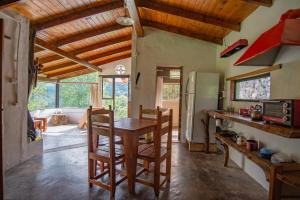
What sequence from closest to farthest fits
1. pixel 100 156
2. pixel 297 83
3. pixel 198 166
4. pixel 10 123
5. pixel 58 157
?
pixel 297 83
pixel 100 156
pixel 10 123
pixel 198 166
pixel 58 157

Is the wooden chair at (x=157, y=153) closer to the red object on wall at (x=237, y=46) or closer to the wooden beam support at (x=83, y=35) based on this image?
the red object on wall at (x=237, y=46)

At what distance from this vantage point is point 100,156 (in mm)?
2203

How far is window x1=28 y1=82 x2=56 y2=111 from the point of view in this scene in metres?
7.28

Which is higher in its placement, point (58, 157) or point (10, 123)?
point (10, 123)

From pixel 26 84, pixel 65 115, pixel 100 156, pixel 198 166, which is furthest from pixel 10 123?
pixel 65 115

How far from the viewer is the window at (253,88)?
262cm

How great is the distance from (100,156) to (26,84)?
210cm

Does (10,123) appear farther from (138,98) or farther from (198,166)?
(198,166)

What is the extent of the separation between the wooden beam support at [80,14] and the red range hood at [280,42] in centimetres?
266

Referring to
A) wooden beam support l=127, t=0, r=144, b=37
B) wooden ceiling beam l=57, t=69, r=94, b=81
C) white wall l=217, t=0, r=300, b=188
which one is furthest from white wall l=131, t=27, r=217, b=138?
wooden ceiling beam l=57, t=69, r=94, b=81

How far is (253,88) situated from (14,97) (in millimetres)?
3800

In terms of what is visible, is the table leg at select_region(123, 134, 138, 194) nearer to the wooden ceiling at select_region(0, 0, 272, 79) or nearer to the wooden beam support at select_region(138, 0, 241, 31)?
the wooden ceiling at select_region(0, 0, 272, 79)

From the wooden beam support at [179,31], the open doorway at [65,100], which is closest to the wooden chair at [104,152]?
the wooden beam support at [179,31]

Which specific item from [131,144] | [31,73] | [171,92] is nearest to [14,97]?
[31,73]
